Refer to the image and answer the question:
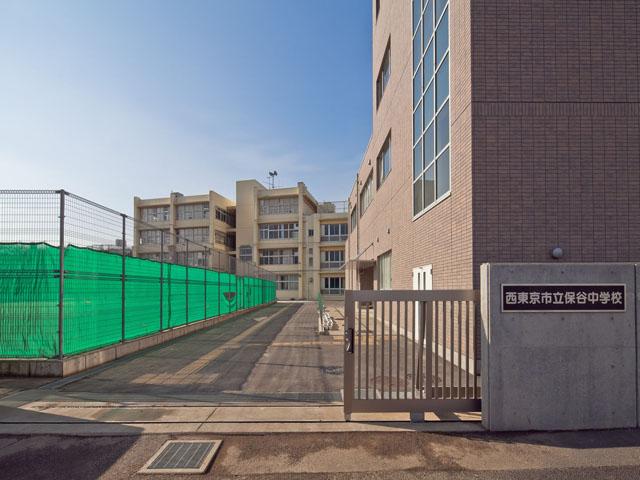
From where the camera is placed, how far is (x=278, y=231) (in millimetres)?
54000

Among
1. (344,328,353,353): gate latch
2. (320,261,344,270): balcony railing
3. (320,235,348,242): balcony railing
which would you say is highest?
(320,235,348,242): balcony railing

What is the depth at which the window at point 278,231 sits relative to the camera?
53188 millimetres

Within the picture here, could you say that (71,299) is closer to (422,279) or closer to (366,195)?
(422,279)

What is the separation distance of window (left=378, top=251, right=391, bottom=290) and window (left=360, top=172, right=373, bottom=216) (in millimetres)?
5312

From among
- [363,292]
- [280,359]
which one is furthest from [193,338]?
[363,292]

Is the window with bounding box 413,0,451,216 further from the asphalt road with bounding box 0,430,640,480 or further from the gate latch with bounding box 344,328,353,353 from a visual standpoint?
the asphalt road with bounding box 0,430,640,480

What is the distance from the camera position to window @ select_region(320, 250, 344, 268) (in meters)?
51.0

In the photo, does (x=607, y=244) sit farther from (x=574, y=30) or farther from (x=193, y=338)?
(x=193, y=338)

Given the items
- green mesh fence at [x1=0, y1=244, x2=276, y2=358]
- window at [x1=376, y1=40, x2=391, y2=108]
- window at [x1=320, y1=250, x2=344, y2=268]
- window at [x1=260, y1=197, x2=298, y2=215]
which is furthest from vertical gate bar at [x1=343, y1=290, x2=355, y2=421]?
window at [x1=260, y1=197, x2=298, y2=215]

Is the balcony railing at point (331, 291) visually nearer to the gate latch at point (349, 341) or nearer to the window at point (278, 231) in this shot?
the window at point (278, 231)

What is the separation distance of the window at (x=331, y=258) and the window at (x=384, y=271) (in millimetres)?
29501

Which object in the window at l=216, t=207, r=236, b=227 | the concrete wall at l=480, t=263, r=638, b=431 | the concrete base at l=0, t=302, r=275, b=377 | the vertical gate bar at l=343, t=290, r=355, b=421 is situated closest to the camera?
the concrete wall at l=480, t=263, r=638, b=431

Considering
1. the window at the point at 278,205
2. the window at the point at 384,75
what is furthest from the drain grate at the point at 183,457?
the window at the point at 278,205

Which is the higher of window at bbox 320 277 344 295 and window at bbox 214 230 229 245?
window at bbox 214 230 229 245
